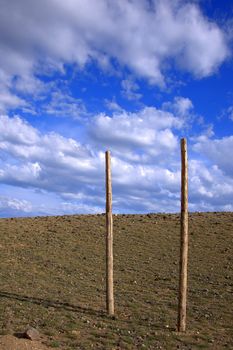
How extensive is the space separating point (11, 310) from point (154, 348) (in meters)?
5.40

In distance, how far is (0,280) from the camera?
20.0m

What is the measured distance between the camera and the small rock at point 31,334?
11.6 meters

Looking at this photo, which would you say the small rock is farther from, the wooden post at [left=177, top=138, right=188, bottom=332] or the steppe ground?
the wooden post at [left=177, top=138, right=188, bottom=332]

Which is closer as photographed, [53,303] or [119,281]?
[53,303]

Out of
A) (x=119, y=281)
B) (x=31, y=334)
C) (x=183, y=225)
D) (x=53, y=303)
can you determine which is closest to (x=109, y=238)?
(x=183, y=225)

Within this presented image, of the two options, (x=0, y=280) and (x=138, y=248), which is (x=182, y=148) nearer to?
(x=0, y=280)

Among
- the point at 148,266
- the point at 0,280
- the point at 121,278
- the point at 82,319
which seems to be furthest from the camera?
→ the point at 148,266

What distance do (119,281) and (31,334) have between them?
379 inches

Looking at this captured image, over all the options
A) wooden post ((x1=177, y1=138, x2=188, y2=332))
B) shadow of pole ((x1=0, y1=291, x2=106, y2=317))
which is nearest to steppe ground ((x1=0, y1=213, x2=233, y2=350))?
shadow of pole ((x1=0, y1=291, x2=106, y2=317))

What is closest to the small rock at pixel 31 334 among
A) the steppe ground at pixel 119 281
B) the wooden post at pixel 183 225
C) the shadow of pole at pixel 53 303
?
the steppe ground at pixel 119 281

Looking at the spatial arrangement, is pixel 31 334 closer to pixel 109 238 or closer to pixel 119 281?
pixel 109 238

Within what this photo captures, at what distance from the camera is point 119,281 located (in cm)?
2092

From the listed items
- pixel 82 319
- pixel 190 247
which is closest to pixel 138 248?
pixel 190 247

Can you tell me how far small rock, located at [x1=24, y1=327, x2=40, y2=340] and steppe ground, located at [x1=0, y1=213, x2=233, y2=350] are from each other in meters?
0.23
